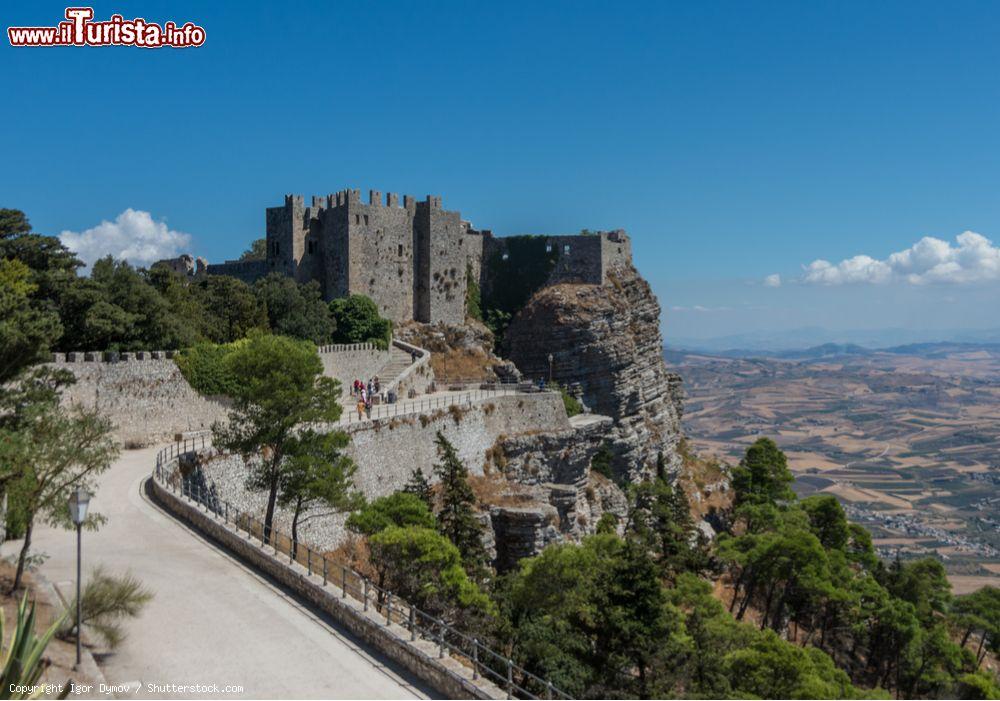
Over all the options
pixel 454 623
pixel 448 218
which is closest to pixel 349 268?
pixel 448 218

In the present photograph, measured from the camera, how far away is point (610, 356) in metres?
52.8

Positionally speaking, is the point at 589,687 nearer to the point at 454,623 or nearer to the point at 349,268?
the point at 454,623

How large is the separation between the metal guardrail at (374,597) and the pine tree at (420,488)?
6.68 metres

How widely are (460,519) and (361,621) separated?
16.0 m

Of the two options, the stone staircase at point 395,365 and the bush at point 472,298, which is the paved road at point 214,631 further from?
the bush at point 472,298

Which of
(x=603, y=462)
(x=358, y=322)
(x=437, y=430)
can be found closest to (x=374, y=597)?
(x=437, y=430)

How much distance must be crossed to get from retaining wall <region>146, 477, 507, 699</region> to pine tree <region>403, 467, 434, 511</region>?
12.2 metres

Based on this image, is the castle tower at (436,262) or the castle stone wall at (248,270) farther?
the castle tower at (436,262)

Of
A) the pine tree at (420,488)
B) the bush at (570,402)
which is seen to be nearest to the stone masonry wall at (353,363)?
the pine tree at (420,488)

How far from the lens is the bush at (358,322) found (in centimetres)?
4697

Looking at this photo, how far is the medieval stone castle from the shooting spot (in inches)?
1951

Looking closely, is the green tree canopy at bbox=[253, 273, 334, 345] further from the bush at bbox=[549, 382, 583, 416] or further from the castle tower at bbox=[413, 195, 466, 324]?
the bush at bbox=[549, 382, 583, 416]

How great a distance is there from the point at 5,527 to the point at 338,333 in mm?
29471

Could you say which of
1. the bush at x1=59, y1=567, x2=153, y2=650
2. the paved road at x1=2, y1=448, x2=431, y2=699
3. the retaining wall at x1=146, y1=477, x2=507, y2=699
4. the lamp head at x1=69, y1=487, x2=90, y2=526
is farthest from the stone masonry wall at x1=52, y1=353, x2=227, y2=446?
the lamp head at x1=69, y1=487, x2=90, y2=526
